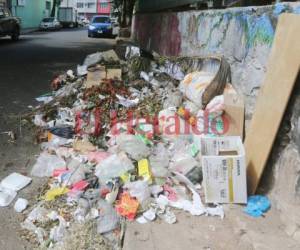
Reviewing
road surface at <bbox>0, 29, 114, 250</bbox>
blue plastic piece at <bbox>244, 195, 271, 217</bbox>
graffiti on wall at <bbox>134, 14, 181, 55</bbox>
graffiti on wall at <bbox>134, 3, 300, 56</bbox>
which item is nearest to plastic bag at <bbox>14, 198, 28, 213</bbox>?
road surface at <bbox>0, 29, 114, 250</bbox>

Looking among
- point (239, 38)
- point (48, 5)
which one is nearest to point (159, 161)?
point (239, 38)

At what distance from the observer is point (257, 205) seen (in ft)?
11.9

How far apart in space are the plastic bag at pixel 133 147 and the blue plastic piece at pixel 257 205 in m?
1.22

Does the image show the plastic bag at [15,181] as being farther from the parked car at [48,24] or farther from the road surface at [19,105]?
the parked car at [48,24]

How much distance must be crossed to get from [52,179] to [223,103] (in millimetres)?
1984

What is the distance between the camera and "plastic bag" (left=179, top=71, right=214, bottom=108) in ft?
16.7

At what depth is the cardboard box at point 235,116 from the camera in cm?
442

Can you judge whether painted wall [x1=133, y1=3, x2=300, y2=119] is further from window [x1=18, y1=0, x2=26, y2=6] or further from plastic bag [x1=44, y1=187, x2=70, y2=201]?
window [x1=18, y1=0, x2=26, y2=6]

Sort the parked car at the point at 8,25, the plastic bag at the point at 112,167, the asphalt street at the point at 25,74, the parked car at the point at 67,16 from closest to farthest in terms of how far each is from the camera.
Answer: the plastic bag at the point at 112,167 < the asphalt street at the point at 25,74 < the parked car at the point at 8,25 < the parked car at the point at 67,16

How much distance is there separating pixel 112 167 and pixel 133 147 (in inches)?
17.1

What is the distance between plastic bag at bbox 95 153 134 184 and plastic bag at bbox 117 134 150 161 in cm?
14

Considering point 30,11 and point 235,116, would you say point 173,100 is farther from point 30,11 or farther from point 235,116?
point 30,11

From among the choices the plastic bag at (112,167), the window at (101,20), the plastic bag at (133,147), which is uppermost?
the window at (101,20)

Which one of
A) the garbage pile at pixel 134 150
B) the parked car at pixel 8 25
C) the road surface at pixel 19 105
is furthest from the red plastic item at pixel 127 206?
the parked car at pixel 8 25
